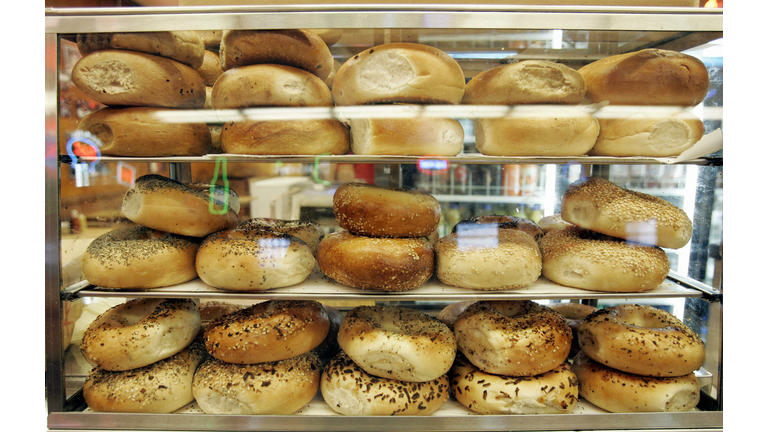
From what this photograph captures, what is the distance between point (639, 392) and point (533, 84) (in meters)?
1.65

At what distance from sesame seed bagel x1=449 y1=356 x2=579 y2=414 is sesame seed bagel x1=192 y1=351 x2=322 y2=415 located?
0.84 metres

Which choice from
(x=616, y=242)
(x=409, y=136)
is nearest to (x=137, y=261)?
(x=409, y=136)

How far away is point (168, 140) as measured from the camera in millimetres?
1769

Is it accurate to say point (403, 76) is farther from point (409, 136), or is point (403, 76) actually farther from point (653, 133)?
point (653, 133)

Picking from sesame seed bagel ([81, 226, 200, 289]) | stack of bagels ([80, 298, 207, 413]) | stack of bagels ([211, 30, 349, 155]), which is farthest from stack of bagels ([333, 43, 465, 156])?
stack of bagels ([80, 298, 207, 413])

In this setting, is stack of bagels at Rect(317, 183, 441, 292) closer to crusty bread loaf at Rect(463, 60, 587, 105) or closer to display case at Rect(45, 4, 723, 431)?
display case at Rect(45, 4, 723, 431)

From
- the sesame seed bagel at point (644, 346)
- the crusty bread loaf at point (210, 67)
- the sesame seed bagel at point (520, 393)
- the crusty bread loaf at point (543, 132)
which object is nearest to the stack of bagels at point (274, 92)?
the crusty bread loaf at point (210, 67)

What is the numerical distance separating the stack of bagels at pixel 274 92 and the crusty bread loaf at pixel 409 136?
0.70 ft

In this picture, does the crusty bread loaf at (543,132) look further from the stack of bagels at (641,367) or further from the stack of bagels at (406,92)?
the stack of bagels at (641,367)

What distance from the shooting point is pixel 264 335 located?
69.3 inches

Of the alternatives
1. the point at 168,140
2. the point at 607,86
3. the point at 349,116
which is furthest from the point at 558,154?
the point at 168,140

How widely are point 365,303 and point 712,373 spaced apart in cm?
194

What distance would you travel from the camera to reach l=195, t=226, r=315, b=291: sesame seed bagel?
1729 millimetres

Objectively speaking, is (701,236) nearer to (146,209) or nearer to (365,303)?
(365,303)
